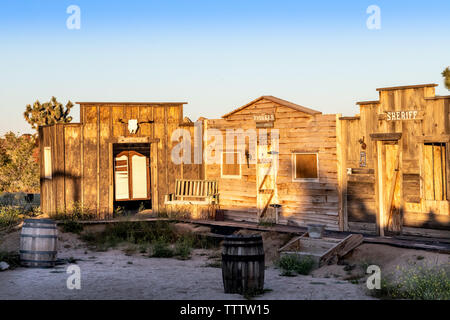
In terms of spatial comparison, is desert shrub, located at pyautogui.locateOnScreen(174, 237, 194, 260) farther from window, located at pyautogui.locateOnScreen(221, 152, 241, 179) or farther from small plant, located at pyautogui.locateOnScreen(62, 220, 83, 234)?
small plant, located at pyautogui.locateOnScreen(62, 220, 83, 234)

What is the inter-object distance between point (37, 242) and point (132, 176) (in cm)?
1188

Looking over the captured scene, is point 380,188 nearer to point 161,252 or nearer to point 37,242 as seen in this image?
Answer: point 161,252

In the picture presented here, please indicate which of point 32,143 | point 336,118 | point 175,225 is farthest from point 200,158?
point 32,143

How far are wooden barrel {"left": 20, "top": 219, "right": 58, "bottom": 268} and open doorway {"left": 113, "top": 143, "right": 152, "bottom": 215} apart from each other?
37.1 feet

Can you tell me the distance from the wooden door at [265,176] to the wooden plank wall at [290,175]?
0.18m

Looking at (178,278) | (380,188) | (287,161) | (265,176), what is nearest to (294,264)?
(178,278)

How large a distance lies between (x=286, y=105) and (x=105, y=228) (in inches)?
259

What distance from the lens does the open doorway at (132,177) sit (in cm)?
2356

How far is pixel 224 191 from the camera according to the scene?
18500 millimetres

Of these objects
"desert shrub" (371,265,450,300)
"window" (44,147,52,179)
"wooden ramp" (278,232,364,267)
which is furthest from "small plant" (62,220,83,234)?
"desert shrub" (371,265,450,300)

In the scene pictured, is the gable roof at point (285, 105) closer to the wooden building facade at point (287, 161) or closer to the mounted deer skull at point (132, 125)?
the wooden building facade at point (287, 161)

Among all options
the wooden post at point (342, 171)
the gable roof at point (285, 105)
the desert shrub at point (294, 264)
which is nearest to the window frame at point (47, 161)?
the gable roof at point (285, 105)

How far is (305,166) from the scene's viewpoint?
16.6m
